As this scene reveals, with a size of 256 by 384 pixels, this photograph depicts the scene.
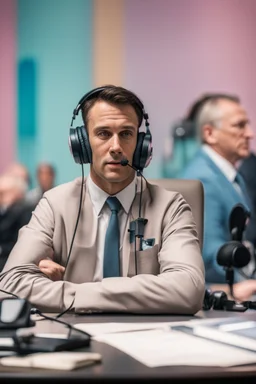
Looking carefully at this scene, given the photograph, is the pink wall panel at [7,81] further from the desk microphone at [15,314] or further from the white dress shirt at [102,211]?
the desk microphone at [15,314]

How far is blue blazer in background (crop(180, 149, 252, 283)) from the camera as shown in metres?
3.07

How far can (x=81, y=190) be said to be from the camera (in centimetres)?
218

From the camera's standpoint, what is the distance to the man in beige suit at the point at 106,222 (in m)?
1.99

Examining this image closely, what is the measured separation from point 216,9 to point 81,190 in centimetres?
346

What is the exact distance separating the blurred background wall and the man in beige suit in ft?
9.41

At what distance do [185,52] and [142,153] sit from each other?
323 centimetres

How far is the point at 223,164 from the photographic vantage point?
362 cm

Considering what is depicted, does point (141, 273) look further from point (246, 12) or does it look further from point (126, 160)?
point (246, 12)

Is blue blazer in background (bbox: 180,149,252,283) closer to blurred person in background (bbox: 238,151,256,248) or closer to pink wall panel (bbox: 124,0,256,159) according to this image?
blurred person in background (bbox: 238,151,256,248)

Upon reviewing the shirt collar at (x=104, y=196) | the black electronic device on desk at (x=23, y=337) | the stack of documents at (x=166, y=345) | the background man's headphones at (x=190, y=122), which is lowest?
the stack of documents at (x=166, y=345)

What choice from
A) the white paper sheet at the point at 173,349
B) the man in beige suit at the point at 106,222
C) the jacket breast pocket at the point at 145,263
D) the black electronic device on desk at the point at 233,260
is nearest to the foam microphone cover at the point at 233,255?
the black electronic device on desk at the point at 233,260

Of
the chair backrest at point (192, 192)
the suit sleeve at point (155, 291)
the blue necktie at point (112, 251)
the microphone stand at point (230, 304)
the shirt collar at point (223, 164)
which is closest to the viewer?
the suit sleeve at point (155, 291)

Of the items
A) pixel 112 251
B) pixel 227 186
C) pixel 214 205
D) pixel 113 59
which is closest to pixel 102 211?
pixel 112 251

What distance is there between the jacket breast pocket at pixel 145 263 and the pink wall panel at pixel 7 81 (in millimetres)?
3242
